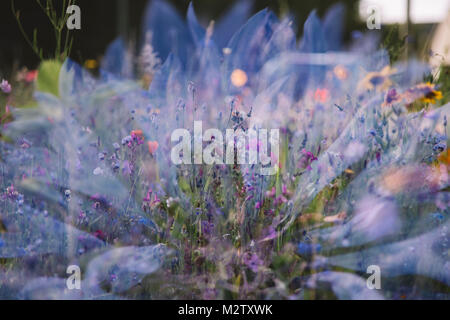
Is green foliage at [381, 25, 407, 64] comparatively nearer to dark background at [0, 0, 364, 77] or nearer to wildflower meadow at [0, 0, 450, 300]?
wildflower meadow at [0, 0, 450, 300]

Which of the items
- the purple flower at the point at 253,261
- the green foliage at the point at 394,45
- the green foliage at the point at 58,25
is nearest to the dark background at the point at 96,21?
the green foliage at the point at 58,25

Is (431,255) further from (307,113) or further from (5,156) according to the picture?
(5,156)

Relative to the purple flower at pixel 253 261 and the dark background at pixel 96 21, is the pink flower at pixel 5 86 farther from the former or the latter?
the purple flower at pixel 253 261

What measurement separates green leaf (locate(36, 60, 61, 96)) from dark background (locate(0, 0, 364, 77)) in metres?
0.09

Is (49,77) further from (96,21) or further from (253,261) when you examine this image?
(96,21)

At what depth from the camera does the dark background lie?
66.2 inches

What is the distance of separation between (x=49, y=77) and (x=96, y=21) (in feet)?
8.73

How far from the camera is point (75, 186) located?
139 cm

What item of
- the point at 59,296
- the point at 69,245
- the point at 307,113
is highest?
the point at 307,113

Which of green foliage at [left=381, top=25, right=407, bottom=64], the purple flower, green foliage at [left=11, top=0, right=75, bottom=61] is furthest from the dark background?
the purple flower

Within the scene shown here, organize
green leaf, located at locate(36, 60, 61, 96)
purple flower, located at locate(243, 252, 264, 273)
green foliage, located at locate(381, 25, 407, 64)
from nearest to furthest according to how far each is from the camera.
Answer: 1. purple flower, located at locate(243, 252, 264, 273)
2. green leaf, located at locate(36, 60, 61, 96)
3. green foliage, located at locate(381, 25, 407, 64)

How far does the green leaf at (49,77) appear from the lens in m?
1.60

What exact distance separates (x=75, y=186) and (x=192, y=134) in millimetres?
333

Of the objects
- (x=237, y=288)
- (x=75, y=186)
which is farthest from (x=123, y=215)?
(x=237, y=288)
